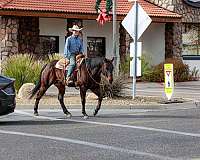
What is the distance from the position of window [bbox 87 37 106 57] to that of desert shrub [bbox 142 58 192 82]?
2.87m

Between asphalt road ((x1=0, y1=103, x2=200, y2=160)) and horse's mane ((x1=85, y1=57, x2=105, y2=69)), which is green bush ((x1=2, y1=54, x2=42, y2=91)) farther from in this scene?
horse's mane ((x1=85, y1=57, x2=105, y2=69))

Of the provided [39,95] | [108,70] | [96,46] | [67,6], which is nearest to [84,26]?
[96,46]

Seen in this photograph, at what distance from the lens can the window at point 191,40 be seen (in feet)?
119

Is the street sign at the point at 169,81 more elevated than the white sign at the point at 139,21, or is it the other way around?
the white sign at the point at 139,21

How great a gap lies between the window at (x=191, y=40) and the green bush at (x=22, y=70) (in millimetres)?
16336

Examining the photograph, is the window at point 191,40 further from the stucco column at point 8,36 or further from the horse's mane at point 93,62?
the horse's mane at point 93,62

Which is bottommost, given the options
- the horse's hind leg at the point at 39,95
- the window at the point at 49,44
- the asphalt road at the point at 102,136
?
the asphalt road at the point at 102,136

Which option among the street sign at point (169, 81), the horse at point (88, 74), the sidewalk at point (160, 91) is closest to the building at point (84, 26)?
the sidewalk at point (160, 91)

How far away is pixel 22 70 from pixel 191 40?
17.4 metres

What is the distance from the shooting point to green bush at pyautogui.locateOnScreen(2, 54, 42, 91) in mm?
21641

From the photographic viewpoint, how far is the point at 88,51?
106ft

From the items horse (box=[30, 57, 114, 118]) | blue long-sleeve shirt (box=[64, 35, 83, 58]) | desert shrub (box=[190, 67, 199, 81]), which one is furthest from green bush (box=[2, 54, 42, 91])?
desert shrub (box=[190, 67, 199, 81])

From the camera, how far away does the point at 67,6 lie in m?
30.3

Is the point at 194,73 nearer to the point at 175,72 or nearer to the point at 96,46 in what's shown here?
the point at 175,72
